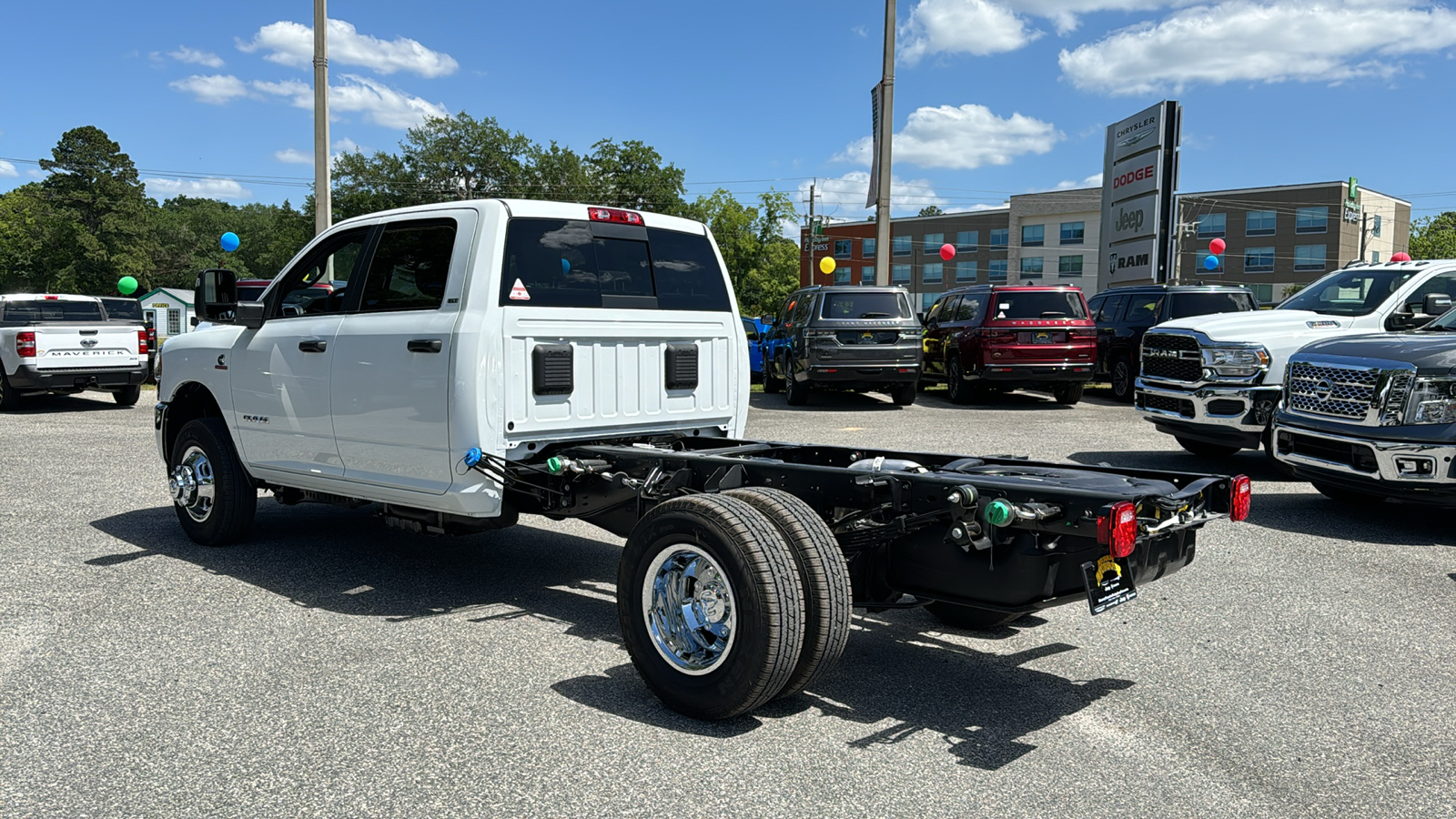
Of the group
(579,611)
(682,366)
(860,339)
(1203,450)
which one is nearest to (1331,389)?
(1203,450)

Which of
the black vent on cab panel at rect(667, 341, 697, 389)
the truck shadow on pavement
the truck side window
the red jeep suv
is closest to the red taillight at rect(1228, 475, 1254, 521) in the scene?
the truck shadow on pavement

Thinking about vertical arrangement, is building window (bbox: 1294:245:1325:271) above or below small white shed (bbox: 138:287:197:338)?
above

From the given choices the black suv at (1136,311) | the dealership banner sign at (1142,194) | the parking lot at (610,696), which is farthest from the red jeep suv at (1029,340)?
the parking lot at (610,696)

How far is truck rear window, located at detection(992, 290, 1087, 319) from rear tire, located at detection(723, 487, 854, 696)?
13.8 meters

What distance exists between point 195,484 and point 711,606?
439cm

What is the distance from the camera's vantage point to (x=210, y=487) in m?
6.73

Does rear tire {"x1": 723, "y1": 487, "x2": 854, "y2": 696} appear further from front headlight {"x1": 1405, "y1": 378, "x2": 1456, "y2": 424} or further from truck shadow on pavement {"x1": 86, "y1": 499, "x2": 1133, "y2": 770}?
front headlight {"x1": 1405, "y1": 378, "x2": 1456, "y2": 424}

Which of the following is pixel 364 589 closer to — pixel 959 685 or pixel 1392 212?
pixel 959 685

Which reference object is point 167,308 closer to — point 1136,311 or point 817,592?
point 1136,311

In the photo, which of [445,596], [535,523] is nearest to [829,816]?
[445,596]

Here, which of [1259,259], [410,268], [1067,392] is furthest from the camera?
[1259,259]

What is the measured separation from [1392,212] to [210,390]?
88333 mm

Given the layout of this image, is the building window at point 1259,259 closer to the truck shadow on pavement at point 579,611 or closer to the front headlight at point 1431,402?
the front headlight at point 1431,402

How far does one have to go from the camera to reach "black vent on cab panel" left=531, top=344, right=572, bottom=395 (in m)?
5.27
